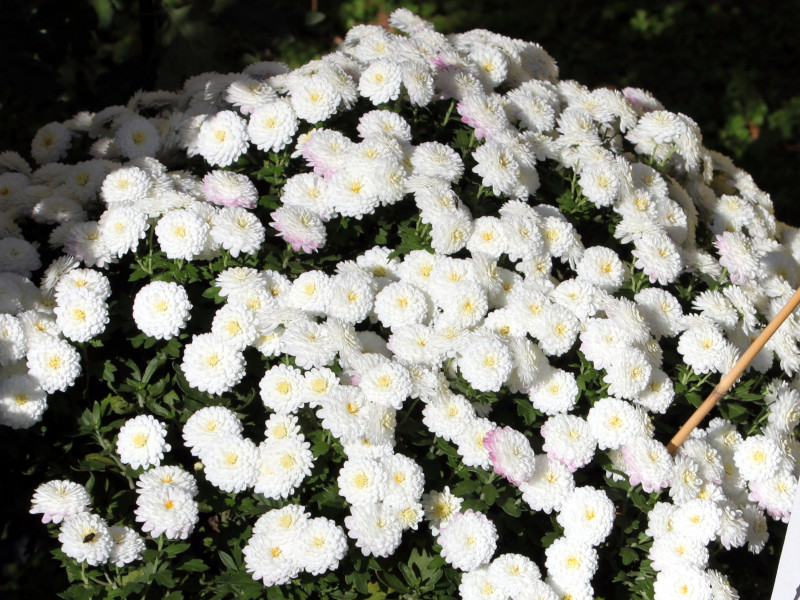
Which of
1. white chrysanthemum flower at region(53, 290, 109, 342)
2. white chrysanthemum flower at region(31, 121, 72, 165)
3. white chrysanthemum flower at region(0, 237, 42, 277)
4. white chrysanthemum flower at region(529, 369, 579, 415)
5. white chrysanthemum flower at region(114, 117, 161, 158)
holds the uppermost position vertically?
white chrysanthemum flower at region(529, 369, 579, 415)

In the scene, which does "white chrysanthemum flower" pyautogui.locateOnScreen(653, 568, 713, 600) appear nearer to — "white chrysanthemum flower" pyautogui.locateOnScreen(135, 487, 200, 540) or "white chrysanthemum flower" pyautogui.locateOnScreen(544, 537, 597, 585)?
"white chrysanthemum flower" pyautogui.locateOnScreen(544, 537, 597, 585)

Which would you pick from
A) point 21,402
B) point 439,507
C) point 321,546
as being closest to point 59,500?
point 21,402

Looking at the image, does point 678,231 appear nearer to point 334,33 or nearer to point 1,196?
point 1,196

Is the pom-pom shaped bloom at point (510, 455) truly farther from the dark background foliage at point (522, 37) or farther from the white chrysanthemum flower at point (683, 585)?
the dark background foliage at point (522, 37)

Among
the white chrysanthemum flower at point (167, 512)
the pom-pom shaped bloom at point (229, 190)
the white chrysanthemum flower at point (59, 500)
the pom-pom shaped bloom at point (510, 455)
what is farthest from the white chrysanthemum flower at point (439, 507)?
the pom-pom shaped bloom at point (229, 190)

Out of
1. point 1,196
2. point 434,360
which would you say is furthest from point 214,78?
point 434,360

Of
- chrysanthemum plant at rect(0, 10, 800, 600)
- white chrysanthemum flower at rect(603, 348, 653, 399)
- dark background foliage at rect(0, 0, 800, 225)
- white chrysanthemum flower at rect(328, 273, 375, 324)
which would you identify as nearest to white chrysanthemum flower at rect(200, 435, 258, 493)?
chrysanthemum plant at rect(0, 10, 800, 600)

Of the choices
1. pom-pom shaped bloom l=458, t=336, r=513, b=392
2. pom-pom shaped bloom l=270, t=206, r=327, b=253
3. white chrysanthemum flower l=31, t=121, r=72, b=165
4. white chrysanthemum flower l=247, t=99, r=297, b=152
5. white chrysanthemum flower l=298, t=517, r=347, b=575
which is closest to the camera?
white chrysanthemum flower l=298, t=517, r=347, b=575
